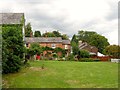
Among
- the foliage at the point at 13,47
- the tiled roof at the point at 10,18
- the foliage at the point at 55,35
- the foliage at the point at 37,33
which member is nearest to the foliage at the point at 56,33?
the foliage at the point at 55,35

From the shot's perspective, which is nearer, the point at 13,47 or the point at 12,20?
the point at 13,47

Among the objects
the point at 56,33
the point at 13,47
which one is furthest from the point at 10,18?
the point at 56,33

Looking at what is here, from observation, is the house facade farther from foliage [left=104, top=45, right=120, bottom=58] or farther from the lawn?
foliage [left=104, top=45, right=120, bottom=58]

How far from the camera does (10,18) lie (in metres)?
45.2

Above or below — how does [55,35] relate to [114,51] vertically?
above

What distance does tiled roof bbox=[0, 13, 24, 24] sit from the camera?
144ft

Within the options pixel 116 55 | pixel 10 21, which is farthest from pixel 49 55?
pixel 10 21

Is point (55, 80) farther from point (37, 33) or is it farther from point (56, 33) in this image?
point (56, 33)

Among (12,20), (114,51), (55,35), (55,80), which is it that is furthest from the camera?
(55,35)

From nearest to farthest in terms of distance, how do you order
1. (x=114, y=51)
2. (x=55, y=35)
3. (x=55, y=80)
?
(x=55, y=80), (x=114, y=51), (x=55, y=35)

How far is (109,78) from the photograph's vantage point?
27016mm

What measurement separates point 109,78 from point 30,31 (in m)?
56.9

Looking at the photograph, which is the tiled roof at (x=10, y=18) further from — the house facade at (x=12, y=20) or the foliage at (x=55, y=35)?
the foliage at (x=55, y=35)

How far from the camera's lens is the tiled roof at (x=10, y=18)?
4396 cm
